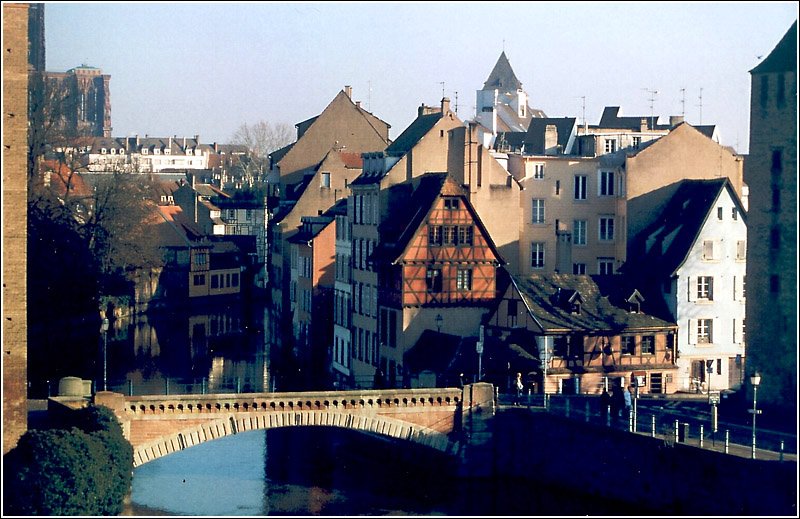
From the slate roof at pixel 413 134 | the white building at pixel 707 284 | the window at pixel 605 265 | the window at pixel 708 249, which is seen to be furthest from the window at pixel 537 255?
the window at pixel 708 249

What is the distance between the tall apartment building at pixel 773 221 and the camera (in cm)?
4759

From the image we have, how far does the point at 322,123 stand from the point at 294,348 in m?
20.8

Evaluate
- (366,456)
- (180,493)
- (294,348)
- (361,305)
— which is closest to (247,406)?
(180,493)

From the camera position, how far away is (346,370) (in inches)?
2692

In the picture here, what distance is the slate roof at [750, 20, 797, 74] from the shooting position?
160 ft

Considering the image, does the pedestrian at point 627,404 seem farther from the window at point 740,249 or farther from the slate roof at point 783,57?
the window at point 740,249

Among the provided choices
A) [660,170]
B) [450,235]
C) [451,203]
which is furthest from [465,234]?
[660,170]

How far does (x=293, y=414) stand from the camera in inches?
1877

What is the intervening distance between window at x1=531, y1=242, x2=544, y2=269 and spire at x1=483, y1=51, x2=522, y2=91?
312 ft

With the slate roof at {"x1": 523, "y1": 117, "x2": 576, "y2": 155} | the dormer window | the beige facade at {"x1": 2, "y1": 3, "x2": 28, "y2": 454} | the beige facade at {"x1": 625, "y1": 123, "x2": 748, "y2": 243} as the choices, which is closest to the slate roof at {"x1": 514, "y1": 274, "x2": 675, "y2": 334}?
the dormer window

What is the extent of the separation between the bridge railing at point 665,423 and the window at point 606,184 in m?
15.9

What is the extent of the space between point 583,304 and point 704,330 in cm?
538

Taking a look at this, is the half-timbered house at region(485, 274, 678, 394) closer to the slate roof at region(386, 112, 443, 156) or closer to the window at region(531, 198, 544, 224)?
the window at region(531, 198, 544, 224)

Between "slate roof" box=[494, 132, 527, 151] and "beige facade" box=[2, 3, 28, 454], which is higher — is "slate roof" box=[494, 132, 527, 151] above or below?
above
